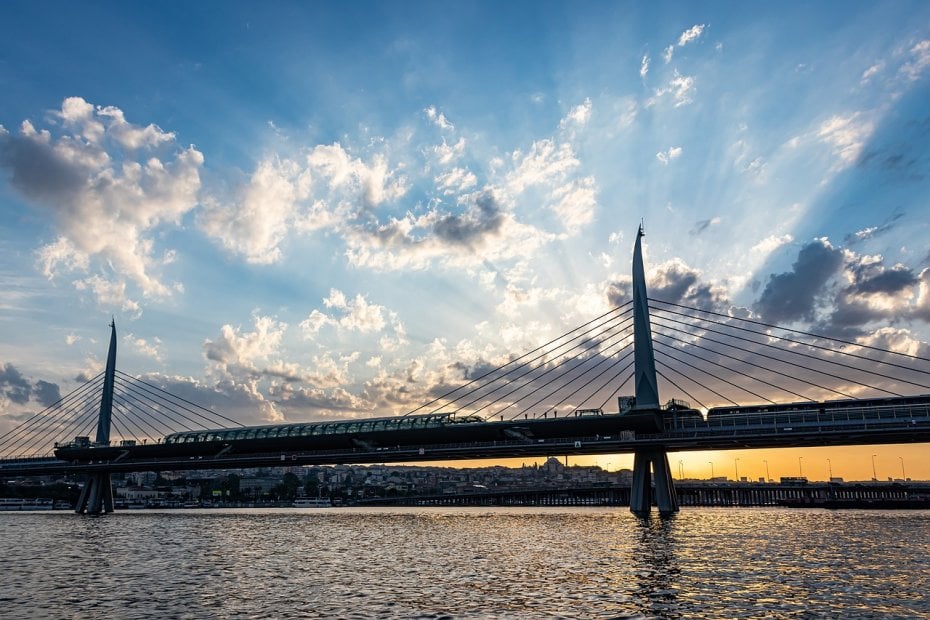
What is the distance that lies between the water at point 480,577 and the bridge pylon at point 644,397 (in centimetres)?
2749

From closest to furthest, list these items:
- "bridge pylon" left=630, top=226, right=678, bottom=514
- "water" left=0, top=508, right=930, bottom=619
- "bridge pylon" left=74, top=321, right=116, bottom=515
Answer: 1. "water" left=0, top=508, right=930, bottom=619
2. "bridge pylon" left=630, top=226, right=678, bottom=514
3. "bridge pylon" left=74, top=321, right=116, bottom=515

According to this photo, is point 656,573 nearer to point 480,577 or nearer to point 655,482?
point 480,577

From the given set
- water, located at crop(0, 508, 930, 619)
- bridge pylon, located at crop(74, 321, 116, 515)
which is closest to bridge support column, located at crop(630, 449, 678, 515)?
water, located at crop(0, 508, 930, 619)

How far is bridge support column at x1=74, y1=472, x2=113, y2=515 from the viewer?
13600 cm

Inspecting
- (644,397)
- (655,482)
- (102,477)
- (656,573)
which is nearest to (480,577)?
(656,573)

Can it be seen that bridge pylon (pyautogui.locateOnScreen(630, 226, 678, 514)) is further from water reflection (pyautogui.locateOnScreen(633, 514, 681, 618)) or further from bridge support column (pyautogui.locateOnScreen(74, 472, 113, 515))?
bridge support column (pyautogui.locateOnScreen(74, 472, 113, 515))

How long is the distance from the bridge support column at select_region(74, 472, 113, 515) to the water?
81368 millimetres

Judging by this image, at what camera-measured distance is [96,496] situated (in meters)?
137

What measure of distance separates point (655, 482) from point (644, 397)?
42.5ft

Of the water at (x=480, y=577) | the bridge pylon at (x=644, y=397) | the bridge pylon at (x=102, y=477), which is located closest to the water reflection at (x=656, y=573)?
the water at (x=480, y=577)

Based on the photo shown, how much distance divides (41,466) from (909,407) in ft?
526

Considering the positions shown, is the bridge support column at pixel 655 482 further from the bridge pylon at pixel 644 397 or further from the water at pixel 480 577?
the water at pixel 480 577

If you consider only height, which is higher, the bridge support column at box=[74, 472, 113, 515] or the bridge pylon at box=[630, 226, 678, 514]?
the bridge pylon at box=[630, 226, 678, 514]

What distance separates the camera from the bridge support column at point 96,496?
446ft
